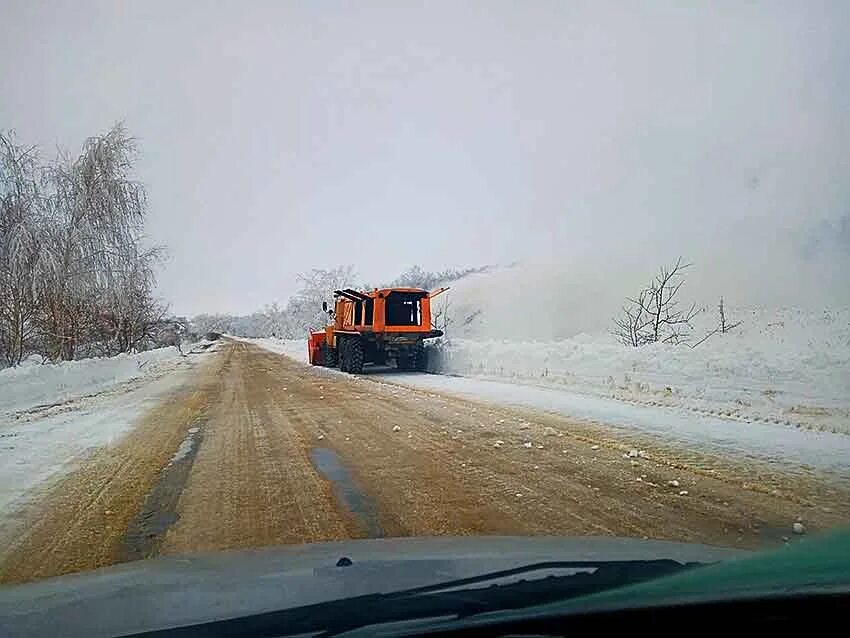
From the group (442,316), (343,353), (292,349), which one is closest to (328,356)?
(343,353)

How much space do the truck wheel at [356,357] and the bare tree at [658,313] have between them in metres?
7.91

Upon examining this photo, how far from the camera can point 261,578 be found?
2951 millimetres

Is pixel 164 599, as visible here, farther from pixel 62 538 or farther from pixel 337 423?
pixel 337 423

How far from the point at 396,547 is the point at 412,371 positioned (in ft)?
63.4

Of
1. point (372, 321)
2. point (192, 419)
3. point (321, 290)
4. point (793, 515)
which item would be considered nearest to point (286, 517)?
point (793, 515)

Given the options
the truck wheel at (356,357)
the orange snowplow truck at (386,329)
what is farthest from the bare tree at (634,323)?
the truck wheel at (356,357)

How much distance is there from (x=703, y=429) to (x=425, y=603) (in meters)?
7.54

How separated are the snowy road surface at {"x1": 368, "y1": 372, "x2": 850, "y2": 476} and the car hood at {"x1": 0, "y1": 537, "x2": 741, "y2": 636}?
4278mm

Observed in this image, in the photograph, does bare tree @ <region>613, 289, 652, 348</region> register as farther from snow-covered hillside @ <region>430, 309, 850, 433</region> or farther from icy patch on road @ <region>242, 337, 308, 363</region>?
icy patch on road @ <region>242, 337, 308, 363</region>

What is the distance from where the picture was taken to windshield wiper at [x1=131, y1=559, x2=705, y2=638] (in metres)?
2.09

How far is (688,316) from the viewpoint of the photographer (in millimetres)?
24016

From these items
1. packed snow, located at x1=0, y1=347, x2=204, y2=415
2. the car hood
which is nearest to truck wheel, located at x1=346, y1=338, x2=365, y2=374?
packed snow, located at x1=0, y1=347, x2=204, y2=415

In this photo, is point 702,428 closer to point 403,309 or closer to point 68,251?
point 403,309

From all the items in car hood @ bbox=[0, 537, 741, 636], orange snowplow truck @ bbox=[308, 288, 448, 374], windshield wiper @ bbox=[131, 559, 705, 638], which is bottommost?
car hood @ bbox=[0, 537, 741, 636]
